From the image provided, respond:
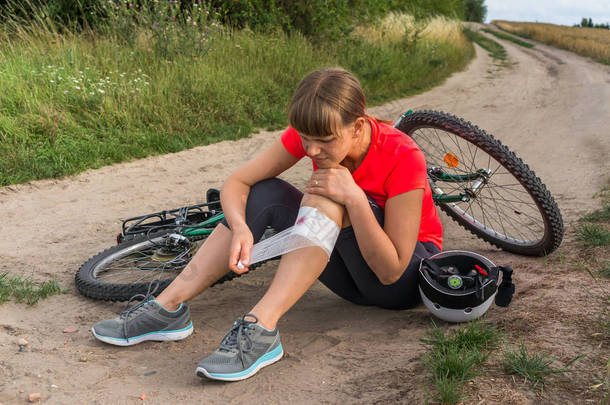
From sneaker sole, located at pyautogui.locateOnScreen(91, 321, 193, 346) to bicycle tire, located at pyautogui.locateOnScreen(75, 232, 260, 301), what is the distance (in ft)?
0.91

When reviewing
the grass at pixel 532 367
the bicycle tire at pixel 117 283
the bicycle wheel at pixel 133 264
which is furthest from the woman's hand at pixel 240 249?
the grass at pixel 532 367

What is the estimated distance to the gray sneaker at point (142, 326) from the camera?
241 cm

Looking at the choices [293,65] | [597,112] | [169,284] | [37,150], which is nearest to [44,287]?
[169,284]

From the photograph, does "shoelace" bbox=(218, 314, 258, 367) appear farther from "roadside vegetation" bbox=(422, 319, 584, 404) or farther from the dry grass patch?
the dry grass patch

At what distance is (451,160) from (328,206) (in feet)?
5.06

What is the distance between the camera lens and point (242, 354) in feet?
6.91

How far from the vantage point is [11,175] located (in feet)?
14.8

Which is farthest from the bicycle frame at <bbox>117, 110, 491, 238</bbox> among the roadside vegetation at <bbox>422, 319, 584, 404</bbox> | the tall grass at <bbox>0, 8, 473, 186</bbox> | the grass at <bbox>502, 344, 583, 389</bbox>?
the tall grass at <bbox>0, 8, 473, 186</bbox>

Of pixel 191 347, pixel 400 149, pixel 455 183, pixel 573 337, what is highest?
pixel 400 149

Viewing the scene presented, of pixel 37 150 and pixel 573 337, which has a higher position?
pixel 37 150

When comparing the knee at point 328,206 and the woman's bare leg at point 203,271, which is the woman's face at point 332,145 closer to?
the knee at point 328,206

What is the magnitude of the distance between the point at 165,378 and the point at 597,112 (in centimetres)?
739

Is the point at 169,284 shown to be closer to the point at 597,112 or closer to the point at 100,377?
the point at 100,377

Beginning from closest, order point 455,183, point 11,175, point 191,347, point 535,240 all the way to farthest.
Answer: point 191,347, point 535,240, point 455,183, point 11,175
